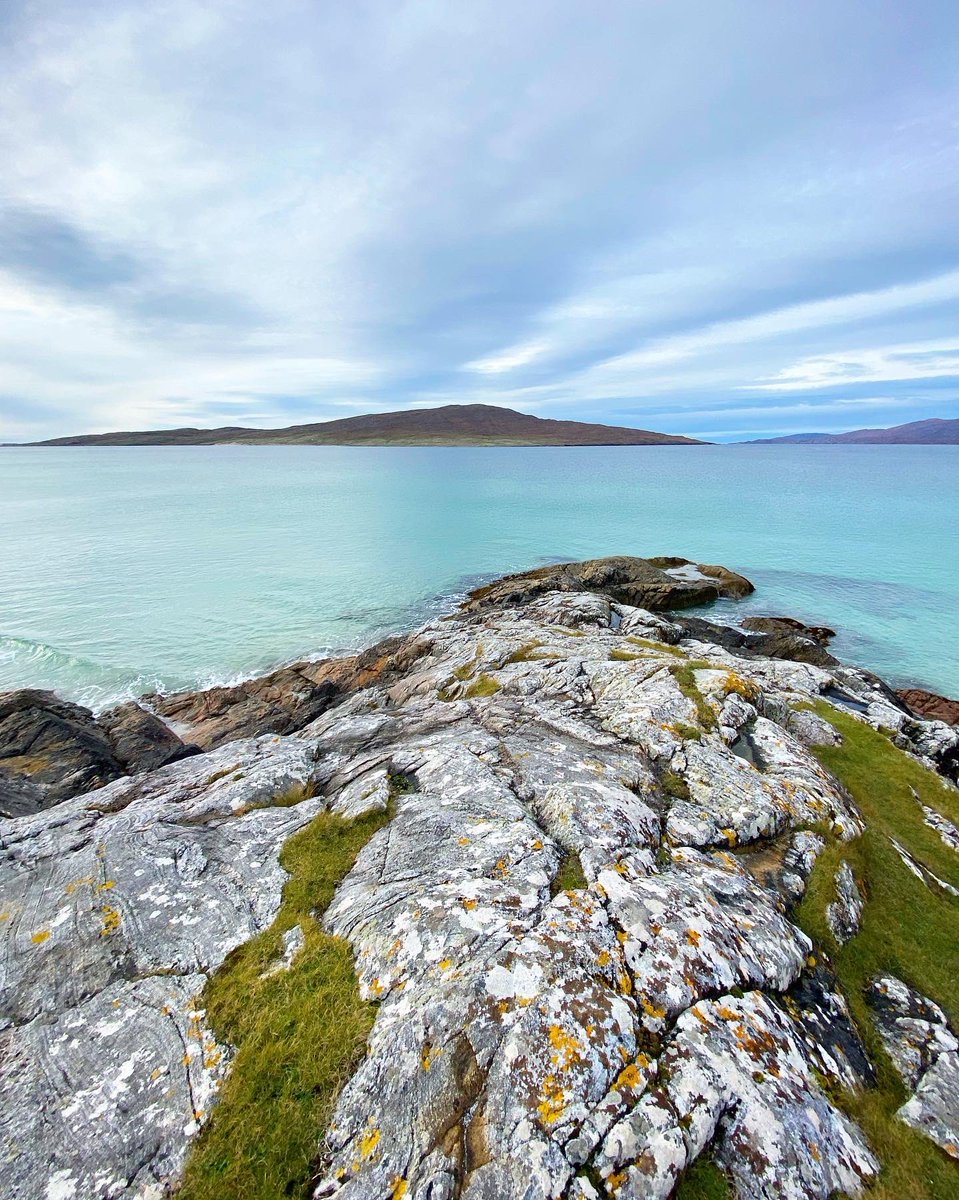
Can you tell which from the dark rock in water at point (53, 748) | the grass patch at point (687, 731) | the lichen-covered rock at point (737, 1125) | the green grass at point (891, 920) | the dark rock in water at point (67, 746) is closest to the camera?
the lichen-covered rock at point (737, 1125)

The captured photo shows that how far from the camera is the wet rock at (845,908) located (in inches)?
367

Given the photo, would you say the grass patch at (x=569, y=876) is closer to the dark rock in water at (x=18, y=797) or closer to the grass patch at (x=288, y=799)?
the grass patch at (x=288, y=799)

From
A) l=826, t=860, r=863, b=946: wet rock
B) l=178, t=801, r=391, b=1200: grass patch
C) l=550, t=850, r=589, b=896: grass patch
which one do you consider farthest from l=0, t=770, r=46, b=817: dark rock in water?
l=826, t=860, r=863, b=946: wet rock

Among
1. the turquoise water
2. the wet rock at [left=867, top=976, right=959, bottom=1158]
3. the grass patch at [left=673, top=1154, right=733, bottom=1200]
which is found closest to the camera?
the grass patch at [left=673, top=1154, right=733, bottom=1200]

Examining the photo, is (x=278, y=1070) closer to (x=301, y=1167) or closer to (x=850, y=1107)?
(x=301, y=1167)

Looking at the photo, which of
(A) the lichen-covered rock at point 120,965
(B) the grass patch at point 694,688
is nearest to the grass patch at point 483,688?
(B) the grass patch at point 694,688

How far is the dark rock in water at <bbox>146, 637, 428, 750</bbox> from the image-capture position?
25625 millimetres

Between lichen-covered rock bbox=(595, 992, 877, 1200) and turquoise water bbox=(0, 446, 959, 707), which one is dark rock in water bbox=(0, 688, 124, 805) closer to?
turquoise water bbox=(0, 446, 959, 707)

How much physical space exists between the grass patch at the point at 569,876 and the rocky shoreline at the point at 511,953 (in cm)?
10

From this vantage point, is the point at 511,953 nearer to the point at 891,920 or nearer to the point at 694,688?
the point at 891,920

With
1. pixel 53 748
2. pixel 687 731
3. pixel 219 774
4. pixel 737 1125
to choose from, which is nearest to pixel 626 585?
pixel 687 731

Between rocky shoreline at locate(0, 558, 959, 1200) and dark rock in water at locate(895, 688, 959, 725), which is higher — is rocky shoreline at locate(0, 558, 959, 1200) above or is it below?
above

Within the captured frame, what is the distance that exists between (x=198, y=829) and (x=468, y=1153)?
793 centimetres

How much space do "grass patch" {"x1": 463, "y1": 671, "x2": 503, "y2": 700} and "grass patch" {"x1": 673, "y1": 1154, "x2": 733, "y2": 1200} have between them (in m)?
13.7
